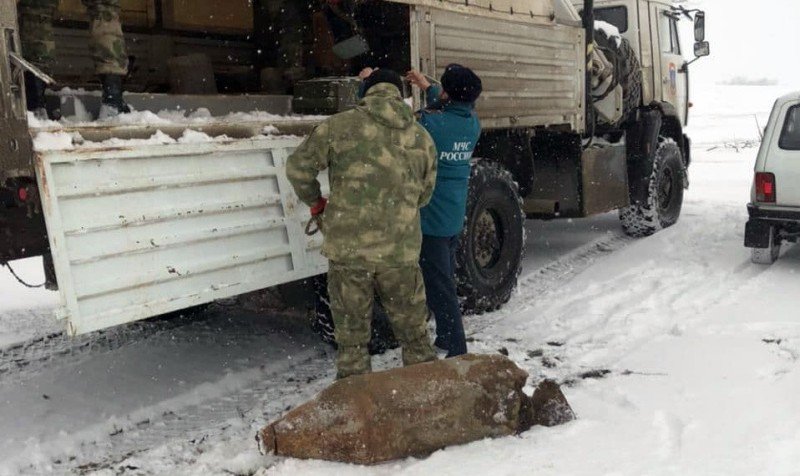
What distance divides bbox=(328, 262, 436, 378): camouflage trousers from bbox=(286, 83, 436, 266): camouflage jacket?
0.07 metres

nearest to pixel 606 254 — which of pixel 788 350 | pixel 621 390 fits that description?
pixel 788 350

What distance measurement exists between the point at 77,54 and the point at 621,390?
15.6 feet

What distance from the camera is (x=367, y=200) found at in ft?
12.0

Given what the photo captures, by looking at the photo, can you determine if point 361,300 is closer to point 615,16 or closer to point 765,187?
point 765,187

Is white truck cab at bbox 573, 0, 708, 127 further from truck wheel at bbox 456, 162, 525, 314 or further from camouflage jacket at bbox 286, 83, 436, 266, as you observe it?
camouflage jacket at bbox 286, 83, 436, 266

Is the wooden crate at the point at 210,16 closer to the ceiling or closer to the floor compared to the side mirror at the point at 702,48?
closer to the ceiling

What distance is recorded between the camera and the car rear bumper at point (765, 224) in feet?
21.5

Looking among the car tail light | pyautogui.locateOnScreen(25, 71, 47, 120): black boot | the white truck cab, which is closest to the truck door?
the white truck cab

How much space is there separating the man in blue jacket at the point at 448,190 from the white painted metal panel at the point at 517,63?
81 cm

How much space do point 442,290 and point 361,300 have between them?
741 millimetres

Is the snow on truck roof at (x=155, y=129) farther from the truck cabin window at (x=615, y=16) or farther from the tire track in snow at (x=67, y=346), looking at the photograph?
the truck cabin window at (x=615, y=16)

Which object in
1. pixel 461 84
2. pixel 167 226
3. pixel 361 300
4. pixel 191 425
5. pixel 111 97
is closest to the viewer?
pixel 167 226

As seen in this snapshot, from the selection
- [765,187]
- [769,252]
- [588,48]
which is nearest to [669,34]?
[588,48]

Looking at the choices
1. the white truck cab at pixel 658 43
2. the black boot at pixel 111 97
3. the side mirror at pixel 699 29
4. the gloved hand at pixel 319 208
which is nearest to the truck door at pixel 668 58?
the white truck cab at pixel 658 43
